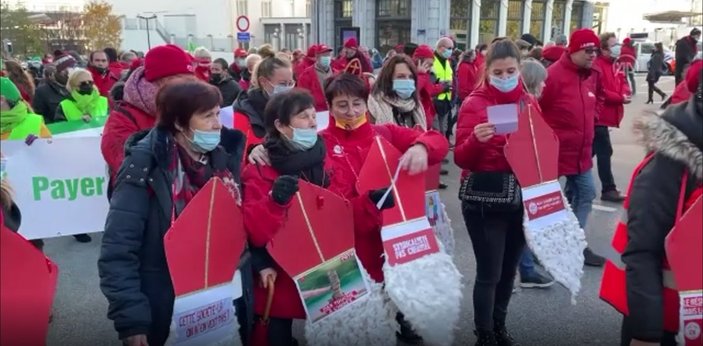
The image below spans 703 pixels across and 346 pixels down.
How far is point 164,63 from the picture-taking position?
3143 millimetres

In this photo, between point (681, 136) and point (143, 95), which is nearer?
point (681, 136)

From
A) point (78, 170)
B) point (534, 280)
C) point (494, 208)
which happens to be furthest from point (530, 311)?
point (78, 170)

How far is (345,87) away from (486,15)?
106 ft

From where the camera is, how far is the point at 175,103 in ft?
7.73

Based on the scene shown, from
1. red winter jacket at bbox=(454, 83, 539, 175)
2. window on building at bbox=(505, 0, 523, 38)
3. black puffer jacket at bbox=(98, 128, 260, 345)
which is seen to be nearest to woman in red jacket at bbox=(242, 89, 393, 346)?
black puffer jacket at bbox=(98, 128, 260, 345)

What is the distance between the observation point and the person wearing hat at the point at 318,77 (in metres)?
6.34

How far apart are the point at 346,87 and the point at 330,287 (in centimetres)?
106

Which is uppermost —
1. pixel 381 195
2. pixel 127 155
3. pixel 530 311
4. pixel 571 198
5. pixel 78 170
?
pixel 127 155

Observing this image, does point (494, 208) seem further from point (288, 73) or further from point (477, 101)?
point (288, 73)

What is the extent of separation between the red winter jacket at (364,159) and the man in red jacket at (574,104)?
1.97 meters

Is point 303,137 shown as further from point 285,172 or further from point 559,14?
point 559,14

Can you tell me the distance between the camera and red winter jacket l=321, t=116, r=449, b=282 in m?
2.74

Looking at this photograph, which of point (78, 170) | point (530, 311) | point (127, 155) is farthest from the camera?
point (78, 170)

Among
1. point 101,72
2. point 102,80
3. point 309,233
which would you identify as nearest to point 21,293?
point 309,233
